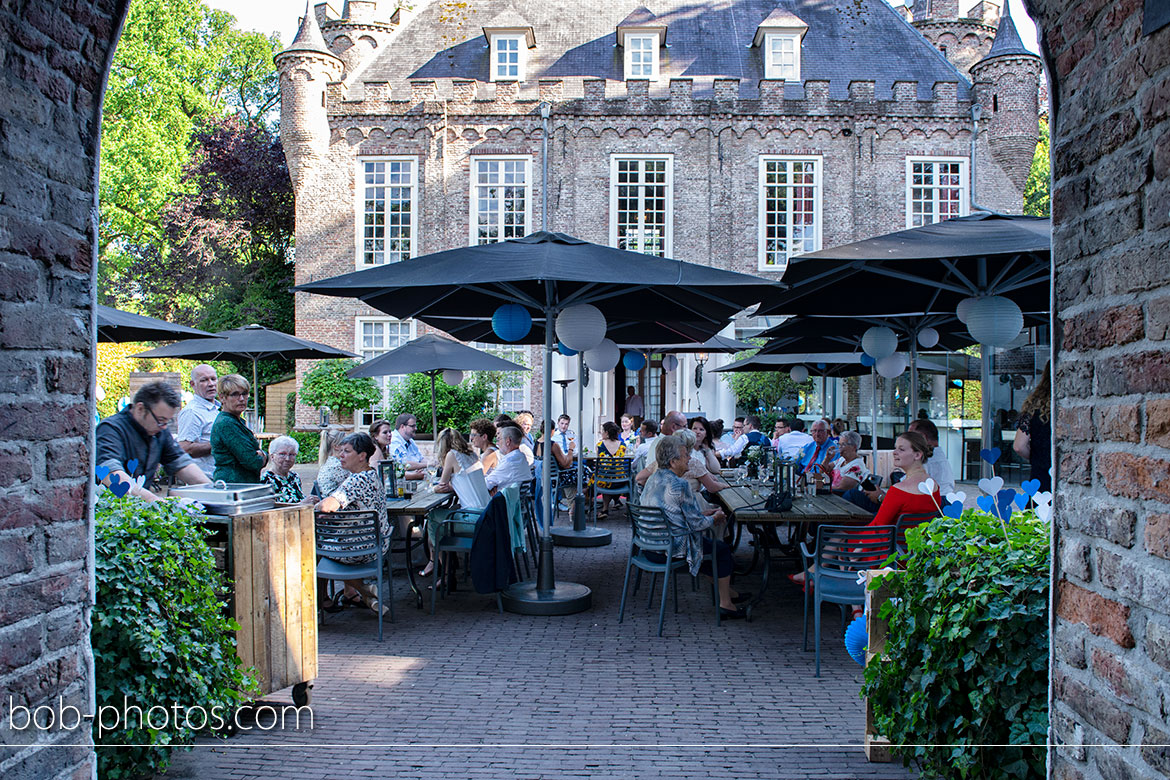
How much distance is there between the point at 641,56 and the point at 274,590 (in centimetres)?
2048

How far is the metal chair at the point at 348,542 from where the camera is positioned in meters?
5.79

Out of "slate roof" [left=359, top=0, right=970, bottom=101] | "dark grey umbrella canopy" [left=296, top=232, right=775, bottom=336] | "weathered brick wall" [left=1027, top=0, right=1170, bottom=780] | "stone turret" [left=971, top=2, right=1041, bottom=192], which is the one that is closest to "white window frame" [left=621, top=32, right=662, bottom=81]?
"slate roof" [left=359, top=0, right=970, bottom=101]

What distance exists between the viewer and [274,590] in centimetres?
410

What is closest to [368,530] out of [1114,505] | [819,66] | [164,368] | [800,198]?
[1114,505]

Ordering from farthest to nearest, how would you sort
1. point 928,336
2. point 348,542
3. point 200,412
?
1. point 928,336
2. point 200,412
3. point 348,542

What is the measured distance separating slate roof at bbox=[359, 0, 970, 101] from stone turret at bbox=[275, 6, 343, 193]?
1627 millimetres

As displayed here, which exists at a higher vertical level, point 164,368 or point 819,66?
point 819,66

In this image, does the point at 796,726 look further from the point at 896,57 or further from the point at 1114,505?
the point at 896,57

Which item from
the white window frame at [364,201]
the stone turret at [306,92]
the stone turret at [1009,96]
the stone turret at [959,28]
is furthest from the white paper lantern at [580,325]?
the stone turret at [959,28]

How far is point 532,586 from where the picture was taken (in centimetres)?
686

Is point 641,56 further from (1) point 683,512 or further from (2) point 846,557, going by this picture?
(2) point 846,557

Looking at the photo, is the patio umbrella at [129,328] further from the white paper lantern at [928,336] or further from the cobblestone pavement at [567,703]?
the white paper lantern at [928,336]

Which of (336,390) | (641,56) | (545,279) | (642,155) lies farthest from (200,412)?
(641,56)

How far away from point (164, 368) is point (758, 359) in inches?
841
